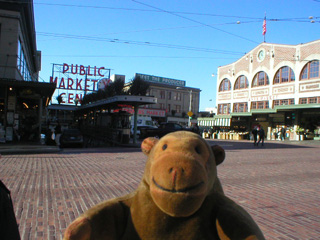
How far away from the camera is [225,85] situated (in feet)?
149

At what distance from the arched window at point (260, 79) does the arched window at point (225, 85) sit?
5356 mm

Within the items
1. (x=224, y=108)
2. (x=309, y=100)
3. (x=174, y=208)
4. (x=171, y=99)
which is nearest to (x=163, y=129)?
(x=309, y=100)

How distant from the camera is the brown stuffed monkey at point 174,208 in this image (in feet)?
5.48

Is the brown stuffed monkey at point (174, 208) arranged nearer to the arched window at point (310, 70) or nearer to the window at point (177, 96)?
the arched window at point (310, 70)

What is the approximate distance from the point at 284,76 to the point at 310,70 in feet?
11.7

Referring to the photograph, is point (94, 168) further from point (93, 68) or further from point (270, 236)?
point (93, 68)

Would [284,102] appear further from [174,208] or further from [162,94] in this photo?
[174,208]

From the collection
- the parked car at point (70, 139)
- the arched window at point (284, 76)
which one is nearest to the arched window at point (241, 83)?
the arched window at point (284, 76)

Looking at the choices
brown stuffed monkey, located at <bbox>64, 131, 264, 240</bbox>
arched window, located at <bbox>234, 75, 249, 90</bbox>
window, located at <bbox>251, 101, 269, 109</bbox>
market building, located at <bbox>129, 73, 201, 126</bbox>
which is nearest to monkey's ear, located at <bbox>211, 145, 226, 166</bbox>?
brown stuffed monkey, located at <bbox>64, 131, 264, 240</bbox>

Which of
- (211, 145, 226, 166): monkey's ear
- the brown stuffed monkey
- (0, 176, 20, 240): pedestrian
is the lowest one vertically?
(0, 176, 20, 240): pedestrian

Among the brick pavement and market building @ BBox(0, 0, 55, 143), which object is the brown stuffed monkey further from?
market building @ BBox(0, 0, 55, 143)

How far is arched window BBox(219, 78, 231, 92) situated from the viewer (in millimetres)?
44472

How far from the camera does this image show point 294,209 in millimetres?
5277

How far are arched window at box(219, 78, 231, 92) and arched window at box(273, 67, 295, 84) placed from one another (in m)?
9.33
